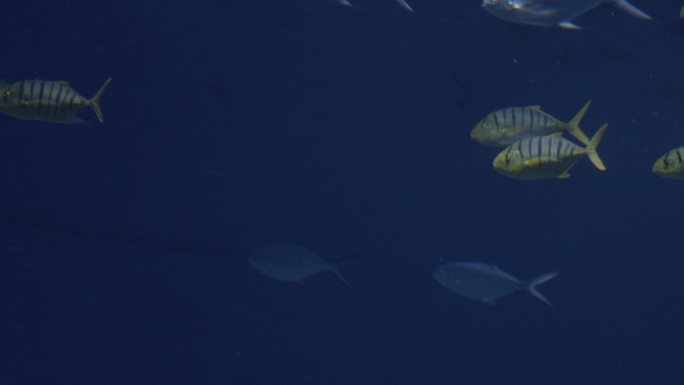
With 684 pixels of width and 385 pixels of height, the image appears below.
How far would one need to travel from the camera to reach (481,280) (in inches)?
402

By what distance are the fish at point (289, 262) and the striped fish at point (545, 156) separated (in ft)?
19.4

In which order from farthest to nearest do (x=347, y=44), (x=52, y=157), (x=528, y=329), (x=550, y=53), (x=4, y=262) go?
(x=528, y=329), (x=4, y=262), (x=52, y=157), (x=550, y=53), (x=347, y=44)

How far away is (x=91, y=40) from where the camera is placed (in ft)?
28.2

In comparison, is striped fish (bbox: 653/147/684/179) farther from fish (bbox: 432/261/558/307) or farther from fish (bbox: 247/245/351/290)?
fish (bbox: 247/245/351/290)

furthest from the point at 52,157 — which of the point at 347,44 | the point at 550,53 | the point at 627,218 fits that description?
the point at 627,218

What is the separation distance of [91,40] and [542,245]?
10826 mm

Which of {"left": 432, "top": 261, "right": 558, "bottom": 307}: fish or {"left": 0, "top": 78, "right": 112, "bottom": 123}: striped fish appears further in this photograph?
{"left": 432, "top": 261, "right": 558, "bottom": 307}: fish

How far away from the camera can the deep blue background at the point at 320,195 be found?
29.6ft

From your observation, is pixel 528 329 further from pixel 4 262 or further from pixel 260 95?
pixel 4 262

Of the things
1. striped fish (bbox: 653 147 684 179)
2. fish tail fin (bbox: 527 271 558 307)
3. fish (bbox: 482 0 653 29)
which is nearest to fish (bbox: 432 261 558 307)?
fish tail fin (bbox: 527 271 558 307)

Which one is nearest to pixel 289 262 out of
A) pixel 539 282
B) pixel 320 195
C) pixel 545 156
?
pixel 320 195

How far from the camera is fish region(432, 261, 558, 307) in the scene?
9.97 metres

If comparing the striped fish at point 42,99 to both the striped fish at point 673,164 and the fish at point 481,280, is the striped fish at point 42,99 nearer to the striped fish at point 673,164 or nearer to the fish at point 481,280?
the striped fish at point 673,164

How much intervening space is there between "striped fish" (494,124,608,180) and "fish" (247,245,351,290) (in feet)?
19.4
